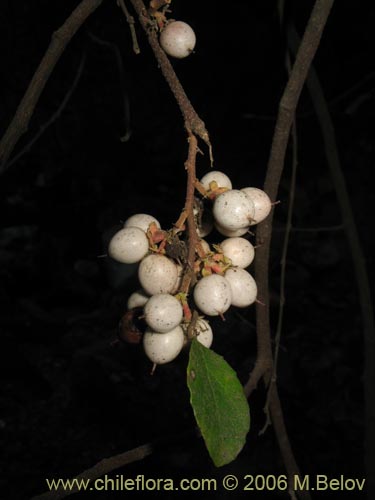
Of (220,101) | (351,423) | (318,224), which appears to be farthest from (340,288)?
(220,101)

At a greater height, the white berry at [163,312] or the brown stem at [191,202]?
the brown stem at [191,202]

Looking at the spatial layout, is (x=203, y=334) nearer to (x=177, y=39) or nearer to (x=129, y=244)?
(x=129, y=244)

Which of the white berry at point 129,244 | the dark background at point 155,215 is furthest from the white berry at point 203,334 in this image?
the dark background at point 155,215

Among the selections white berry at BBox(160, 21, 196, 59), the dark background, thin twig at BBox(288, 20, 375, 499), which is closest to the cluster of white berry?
white berry at BBox(160, 21, 196, 59)

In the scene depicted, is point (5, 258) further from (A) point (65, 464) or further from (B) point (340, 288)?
(B) point (340, 288)

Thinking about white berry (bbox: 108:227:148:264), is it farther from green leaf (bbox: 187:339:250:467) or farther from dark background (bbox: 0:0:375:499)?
dark background (bbox: 0:0:375:499)

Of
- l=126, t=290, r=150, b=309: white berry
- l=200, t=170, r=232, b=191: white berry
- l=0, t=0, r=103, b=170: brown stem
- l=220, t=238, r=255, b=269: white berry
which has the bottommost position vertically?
l=126, t=290, r=150, b=309: white berry

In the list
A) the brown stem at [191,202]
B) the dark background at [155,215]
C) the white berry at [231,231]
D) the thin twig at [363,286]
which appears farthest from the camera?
the dark background at [155,215]

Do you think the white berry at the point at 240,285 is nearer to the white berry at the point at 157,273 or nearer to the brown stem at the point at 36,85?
the white berry at the point at 157,273
